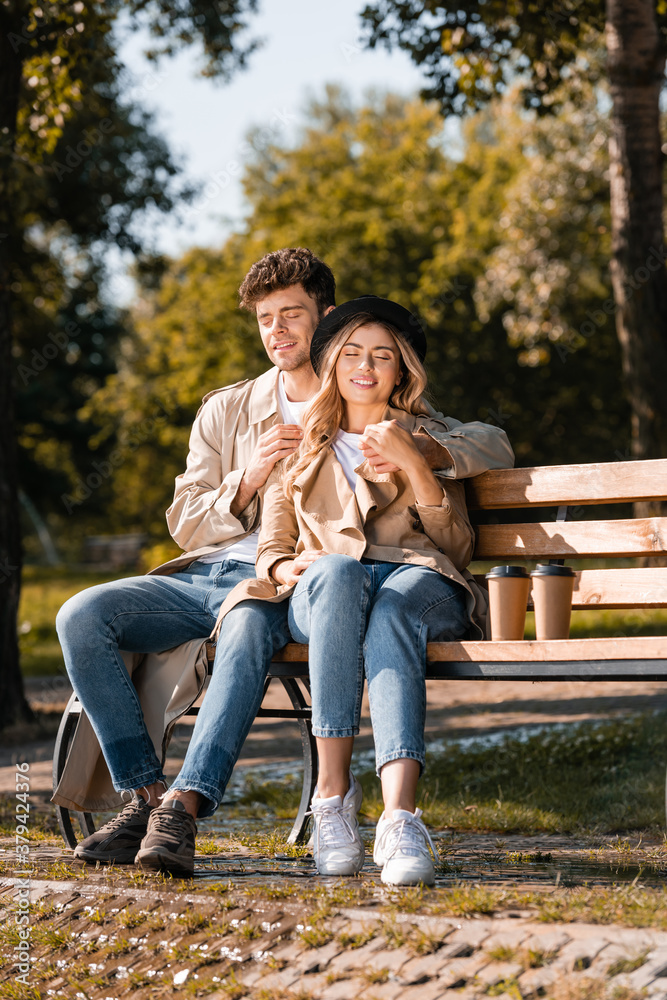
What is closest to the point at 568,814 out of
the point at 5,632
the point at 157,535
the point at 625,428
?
the point at 5,632

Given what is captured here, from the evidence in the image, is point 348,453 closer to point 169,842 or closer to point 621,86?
point 169,842

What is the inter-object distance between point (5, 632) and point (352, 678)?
216 inches

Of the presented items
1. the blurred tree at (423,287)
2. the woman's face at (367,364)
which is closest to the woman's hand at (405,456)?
the woman's face at (367,364)

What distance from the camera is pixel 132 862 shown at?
329 centimetres

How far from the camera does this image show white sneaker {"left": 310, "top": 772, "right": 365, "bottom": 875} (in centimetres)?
286

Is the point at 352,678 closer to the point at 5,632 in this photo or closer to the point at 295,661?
the point at 295,661

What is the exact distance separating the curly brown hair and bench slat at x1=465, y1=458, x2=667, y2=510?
0.88 m

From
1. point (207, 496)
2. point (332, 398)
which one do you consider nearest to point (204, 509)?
point (207, 496)

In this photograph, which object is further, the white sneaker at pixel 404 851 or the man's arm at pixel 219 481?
the man's arm at pixel 219 481

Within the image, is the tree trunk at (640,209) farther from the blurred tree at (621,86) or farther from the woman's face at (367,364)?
the woman's face at (367,364)

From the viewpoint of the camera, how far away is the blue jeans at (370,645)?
2869 mm

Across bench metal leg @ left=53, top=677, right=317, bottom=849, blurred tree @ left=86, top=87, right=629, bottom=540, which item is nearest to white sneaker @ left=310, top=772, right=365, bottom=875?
bench metal leg @ left=53, top=677, right=317, bottom=849

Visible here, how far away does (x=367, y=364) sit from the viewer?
11.6ft

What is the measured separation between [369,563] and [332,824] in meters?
→ 0.81
